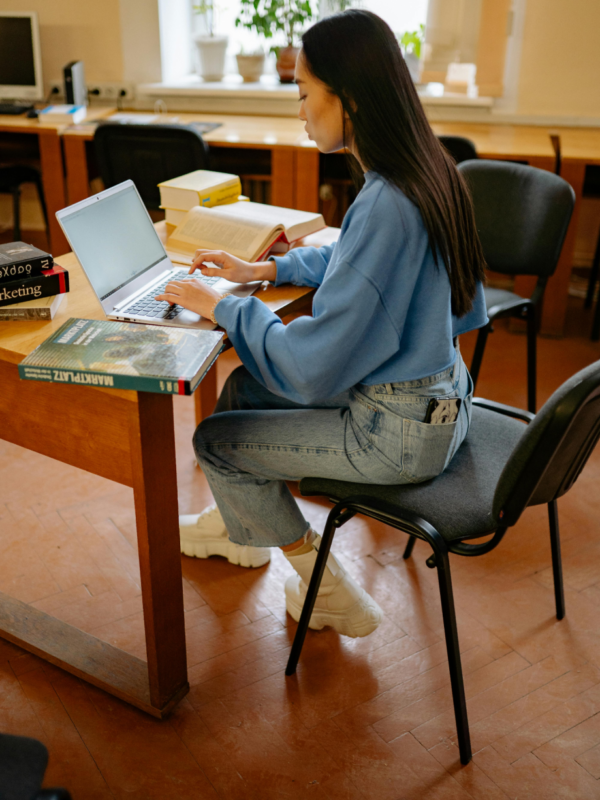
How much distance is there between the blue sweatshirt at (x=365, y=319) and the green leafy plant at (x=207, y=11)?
10.7 feet

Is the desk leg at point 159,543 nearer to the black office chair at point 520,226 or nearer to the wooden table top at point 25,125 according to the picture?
the black office chair at point 520,226

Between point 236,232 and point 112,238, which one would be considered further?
point 236,232

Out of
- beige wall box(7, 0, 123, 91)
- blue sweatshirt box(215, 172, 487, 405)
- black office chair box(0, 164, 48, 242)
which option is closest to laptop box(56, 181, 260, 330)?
blue sweatshirt box(215, 172, 487, 405)

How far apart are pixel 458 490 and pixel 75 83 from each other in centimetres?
328

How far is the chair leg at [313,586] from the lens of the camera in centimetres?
126

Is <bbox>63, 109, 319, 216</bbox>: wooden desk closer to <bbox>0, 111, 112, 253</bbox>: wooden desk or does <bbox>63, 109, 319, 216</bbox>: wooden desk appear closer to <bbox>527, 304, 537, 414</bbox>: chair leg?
<bbox>0, 111, 112, 253</bbox>: wooden desk

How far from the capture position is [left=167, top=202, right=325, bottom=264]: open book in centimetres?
157

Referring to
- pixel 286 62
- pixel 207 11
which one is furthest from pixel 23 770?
pixel 207 11

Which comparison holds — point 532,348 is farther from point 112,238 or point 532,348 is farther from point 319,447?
point 112,238

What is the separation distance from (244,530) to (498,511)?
20.4 inches

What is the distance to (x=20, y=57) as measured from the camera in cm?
375

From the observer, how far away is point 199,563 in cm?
178

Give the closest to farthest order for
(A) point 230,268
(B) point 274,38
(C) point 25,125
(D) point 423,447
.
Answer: (D) point 423,447
(A) point 230,268
(C) point 25,125
(B) point 274,38

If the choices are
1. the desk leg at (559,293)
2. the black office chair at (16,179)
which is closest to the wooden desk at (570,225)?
the desk leg at (559,293)
